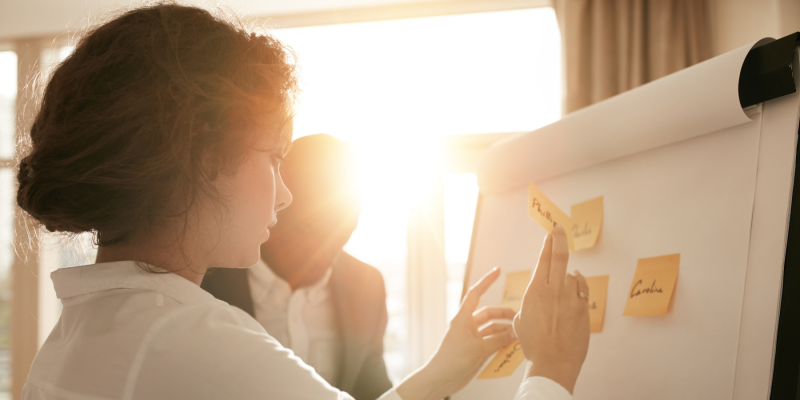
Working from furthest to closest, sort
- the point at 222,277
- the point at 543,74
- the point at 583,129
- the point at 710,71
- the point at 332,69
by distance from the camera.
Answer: the point at 332,69 → the point at 543,74 → the point at 222,277 → the point at 583,129 → the point at 710,71

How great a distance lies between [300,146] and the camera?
1.32 metres

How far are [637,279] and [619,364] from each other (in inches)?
4.9

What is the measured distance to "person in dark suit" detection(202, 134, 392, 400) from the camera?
131 cm

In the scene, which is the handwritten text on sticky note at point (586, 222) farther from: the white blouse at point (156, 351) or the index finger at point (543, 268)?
the white blouse at point (156, 351)

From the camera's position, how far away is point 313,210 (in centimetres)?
133

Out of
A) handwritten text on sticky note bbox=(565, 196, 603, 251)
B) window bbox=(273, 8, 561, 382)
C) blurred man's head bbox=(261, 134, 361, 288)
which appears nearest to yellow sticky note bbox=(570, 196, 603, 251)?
handwritten text on sticky note bbox=(565, 196, 603, 251)

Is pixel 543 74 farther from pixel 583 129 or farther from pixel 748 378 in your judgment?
pixel 748 378

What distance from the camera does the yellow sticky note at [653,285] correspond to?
64 centimetres

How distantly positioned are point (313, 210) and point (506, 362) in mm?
709

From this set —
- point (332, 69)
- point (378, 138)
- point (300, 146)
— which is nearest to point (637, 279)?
point (300, 146)

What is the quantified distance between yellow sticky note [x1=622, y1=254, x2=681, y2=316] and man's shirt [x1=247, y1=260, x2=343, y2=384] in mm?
933

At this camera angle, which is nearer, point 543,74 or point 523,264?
point 523,264

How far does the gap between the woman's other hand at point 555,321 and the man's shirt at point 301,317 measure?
2.88 ft

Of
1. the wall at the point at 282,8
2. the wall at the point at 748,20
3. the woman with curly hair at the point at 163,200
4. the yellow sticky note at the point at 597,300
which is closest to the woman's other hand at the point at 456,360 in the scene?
the yellow sticky note at the point at 597,300
